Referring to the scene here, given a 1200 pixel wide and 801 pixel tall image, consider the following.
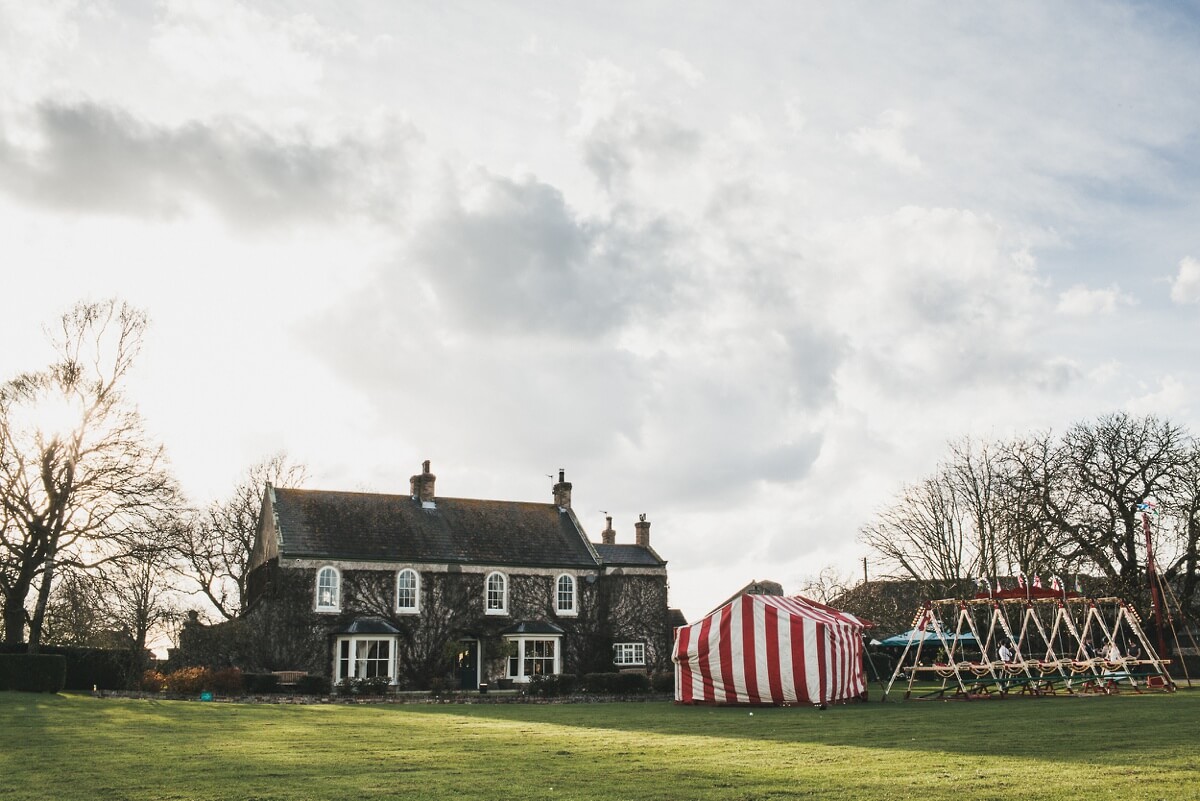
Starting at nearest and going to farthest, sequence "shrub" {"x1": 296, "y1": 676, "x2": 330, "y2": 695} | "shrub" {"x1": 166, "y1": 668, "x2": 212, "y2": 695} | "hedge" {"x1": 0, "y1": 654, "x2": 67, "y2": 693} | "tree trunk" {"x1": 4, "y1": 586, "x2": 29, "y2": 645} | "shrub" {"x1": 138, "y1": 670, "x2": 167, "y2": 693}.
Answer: "hedge" {"x1": 0, "y1": 654, "x2": 67, "y2": 693}
"shrub" {"x1": 166, "y1": 668, "x2": 212, "y2": 695}
"shrub" {"x1": 138, "y1": 670, "x2": 167, "y2": 693}
"shrub" {"x1": 296, "y1": 676, "x2": 330, "y2": 695}
"tree trunk" {"x1": 4, "y1": 586, "x2": 29, "y2": 645}

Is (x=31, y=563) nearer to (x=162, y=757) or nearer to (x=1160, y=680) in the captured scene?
(x=162, y=757)

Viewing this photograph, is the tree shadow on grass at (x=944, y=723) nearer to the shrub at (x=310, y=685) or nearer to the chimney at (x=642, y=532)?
the shrub at (x=310, y=685)

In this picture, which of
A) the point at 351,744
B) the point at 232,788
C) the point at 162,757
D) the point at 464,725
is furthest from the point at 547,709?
the point at 232,788

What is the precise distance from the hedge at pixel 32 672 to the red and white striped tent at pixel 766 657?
56.6 feet

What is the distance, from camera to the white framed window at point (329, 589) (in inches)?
1458

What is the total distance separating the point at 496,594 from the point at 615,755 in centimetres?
2862

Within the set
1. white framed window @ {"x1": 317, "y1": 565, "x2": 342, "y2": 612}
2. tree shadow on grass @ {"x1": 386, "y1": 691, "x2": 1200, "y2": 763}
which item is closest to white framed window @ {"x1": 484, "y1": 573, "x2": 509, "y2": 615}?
white framed window @ {"x1": 317, "y1": 565, "x2": 342, "y2": 612}

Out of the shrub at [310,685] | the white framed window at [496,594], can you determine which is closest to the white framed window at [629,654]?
the white framed window at [496,594]

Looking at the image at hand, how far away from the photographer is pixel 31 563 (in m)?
29.6

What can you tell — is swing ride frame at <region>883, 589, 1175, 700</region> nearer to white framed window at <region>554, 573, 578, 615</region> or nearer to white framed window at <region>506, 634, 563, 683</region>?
white framed window at <region>506, 634, 563, 683</region>

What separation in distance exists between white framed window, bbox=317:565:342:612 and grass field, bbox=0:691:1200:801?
55.5 feet

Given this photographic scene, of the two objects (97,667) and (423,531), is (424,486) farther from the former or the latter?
(97,667)

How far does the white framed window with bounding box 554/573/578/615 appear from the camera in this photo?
1603 inches

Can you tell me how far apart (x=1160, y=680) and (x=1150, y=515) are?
26.4 feet
